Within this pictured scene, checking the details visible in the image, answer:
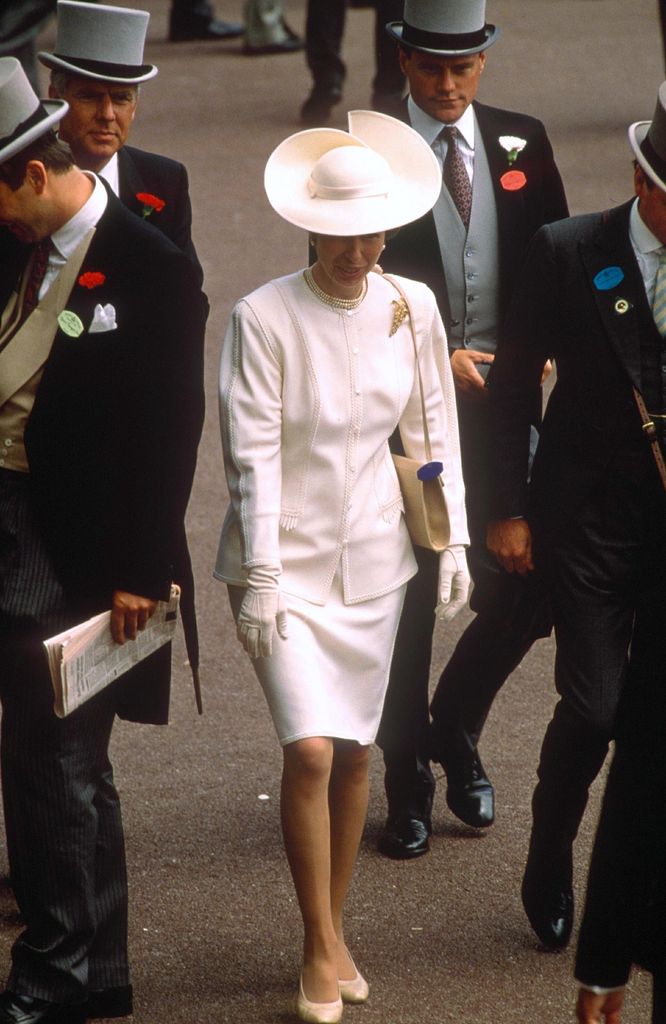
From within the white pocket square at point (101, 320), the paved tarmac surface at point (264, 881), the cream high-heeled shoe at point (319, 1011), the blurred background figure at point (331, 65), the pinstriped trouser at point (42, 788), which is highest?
the white pocket square at point (101, 320)

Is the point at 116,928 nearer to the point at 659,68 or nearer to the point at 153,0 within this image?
the point at 659,68

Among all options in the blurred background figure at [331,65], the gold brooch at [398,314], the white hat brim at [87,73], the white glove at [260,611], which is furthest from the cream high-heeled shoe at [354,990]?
the blurred background figure at [331,65]

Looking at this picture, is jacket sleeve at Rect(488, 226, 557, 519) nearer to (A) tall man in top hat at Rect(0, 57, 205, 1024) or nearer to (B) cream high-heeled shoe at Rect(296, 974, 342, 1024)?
(A) tall man in top hat at Rect(0, 57, 205, 1024)

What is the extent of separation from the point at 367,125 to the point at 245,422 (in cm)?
81

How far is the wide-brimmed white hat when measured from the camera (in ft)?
13.6

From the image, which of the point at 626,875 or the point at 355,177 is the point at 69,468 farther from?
the point at 626,875

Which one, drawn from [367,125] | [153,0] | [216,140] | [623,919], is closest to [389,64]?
[216,140]

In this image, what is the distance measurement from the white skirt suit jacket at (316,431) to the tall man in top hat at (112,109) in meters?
0.97

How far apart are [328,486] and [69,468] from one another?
→ 0.60 meters

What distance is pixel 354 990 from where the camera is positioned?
4.34m

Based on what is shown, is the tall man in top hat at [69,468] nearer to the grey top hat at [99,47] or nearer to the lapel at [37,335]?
the lapel at [37,335]

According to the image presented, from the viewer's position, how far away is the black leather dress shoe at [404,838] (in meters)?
5.00

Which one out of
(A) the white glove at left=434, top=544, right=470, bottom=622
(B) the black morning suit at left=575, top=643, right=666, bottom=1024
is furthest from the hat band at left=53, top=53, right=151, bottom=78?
(B) the black morning suit at left=575, top=643, right=666, bottom=1024

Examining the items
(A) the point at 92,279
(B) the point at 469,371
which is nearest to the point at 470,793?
(B) the point at 469,371
